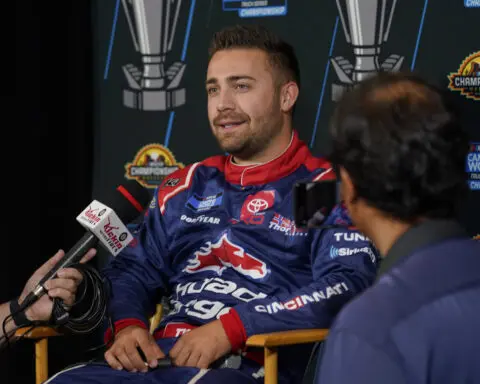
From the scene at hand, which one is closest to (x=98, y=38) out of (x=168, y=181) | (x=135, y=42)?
(x=135, y=42)

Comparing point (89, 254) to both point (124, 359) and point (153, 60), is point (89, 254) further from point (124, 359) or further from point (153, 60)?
point (153, 60)

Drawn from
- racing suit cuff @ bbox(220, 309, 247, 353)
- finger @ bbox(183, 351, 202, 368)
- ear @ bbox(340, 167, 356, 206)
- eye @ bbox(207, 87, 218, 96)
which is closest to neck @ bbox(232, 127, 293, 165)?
eye @ bbox(207, 87, 218, 96)

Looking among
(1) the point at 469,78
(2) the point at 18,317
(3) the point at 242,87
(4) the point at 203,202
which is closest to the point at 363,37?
(1) the point at 469,78

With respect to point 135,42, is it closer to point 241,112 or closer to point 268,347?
point 241,112

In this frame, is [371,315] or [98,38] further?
[98,38]

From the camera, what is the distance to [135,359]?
1.96m

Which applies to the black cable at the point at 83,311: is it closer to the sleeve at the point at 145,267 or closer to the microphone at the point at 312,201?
the sleeve at the point at 145,267

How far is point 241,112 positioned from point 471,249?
1.42m

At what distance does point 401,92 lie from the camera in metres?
1.02

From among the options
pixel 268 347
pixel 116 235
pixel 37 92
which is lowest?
pixel 268 347

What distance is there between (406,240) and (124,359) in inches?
45.7

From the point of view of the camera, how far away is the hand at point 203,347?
1893mm

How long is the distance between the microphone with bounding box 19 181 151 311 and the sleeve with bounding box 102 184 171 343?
28cm

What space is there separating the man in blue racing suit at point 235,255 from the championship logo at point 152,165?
1.76 ft
